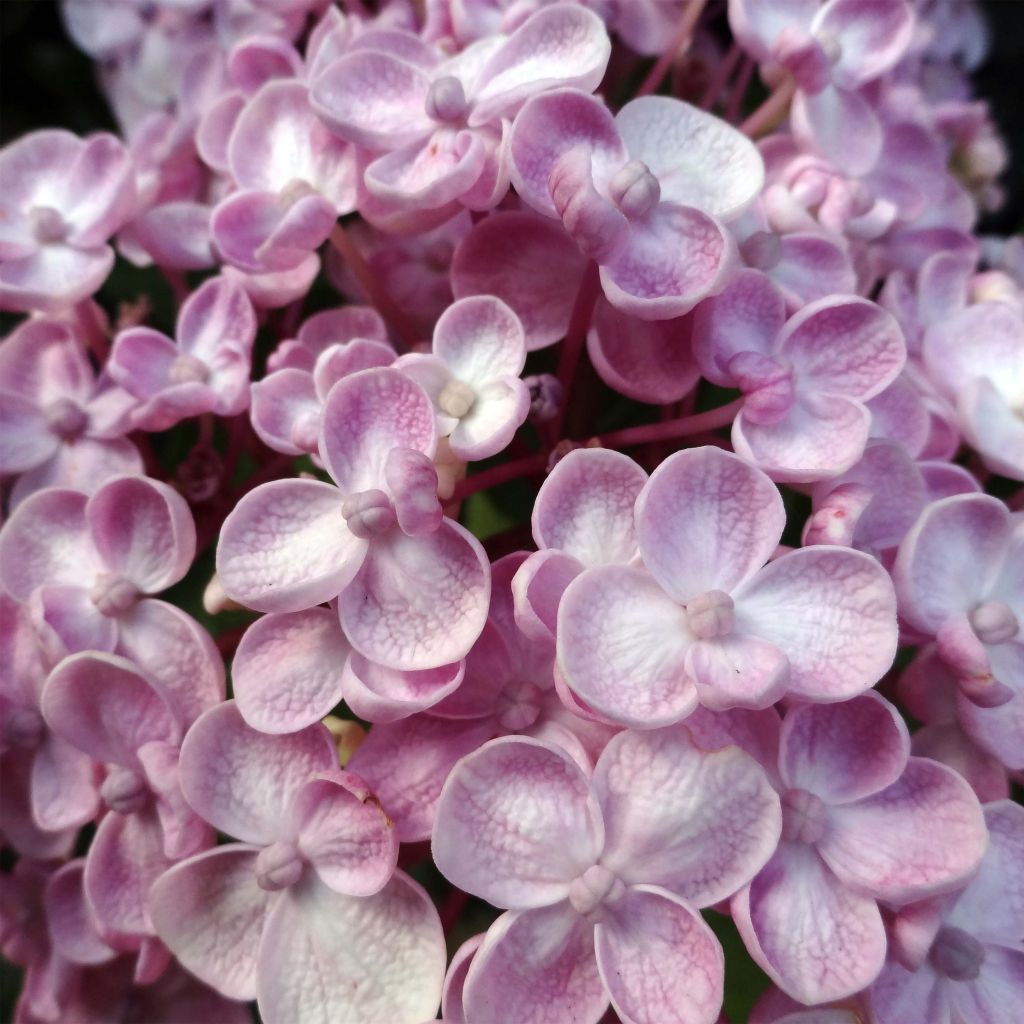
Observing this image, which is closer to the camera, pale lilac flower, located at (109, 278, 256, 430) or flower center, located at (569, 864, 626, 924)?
flower center, located at (569, 864, 626, 924)

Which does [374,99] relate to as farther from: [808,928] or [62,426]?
[808,928]

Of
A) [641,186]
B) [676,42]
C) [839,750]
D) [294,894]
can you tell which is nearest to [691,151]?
[641,186]

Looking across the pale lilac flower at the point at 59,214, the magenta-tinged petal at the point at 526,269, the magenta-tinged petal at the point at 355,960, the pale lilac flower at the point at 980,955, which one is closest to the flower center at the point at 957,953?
the pale lilac flower at the point at 980,955

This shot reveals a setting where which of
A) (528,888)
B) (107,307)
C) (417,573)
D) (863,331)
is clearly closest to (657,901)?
(528,888)

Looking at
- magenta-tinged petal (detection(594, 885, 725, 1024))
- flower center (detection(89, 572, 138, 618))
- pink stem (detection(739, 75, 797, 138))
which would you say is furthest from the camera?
pink stem (detection(739, 75, 797, 138))

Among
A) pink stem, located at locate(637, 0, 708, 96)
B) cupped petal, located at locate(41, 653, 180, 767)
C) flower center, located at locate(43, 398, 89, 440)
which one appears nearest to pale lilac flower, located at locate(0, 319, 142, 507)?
flower center, located at locate(43, 398, 89, 440)

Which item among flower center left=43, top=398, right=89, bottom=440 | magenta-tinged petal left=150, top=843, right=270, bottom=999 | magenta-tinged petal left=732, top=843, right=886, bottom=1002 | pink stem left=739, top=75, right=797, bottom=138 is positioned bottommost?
magenta-tinged petal left=150, top=843, right=270, bottom=999

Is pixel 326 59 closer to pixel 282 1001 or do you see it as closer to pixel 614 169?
pixel 614 169

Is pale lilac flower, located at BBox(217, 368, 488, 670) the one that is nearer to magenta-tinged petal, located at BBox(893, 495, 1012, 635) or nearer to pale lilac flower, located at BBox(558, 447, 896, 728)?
pale lilac flower, located at BBox(558, 447, 896, 728)
